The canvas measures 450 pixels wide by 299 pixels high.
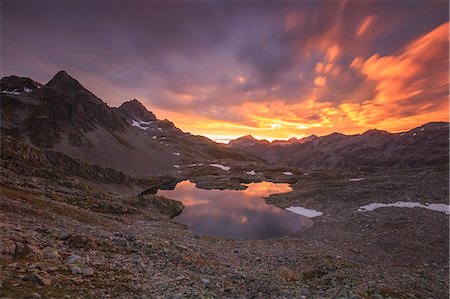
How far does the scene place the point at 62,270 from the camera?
11812mm

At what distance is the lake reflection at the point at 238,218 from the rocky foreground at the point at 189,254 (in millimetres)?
4978

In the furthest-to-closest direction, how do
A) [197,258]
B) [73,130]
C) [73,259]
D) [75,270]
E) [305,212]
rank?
[73,130] < [305,212] < [197,258] < [73,259] < [75,270]

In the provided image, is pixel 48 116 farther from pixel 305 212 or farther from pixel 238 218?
pixel 305 212

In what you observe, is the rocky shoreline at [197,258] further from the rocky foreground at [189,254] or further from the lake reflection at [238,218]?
the lake reflection at [238,218]

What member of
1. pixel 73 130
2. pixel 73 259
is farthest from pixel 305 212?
pixel 73 130

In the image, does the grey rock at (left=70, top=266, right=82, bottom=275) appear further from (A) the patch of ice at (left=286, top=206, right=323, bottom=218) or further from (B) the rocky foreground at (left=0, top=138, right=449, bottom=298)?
(A) the patch of ice at (left=286, top=206, right=323, bottom=218)

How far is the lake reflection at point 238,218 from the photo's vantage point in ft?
158

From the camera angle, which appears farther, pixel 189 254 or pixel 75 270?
pixel 189 254

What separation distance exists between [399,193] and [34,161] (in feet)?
261

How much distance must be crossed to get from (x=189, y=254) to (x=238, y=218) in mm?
38107

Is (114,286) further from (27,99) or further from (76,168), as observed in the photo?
(27,99)

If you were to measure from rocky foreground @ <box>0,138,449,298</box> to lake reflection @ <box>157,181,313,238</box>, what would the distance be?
498 centimetres

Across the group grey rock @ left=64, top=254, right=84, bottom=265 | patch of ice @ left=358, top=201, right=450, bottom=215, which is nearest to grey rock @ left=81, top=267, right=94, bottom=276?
grey rock @ left=64, top=254, right=84, bottom=265

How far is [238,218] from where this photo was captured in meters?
59.0
